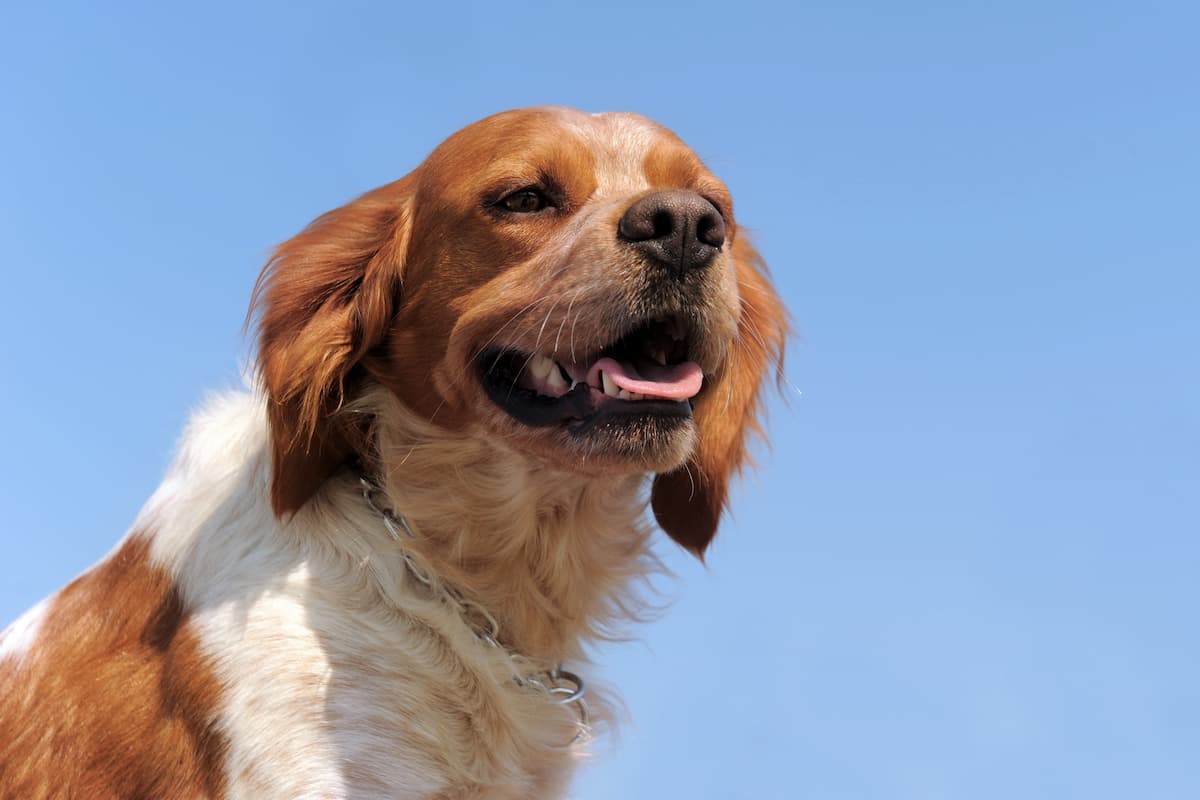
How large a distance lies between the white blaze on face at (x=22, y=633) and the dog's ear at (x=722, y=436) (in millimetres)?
1963

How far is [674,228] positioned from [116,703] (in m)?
2.05

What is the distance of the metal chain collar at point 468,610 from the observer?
4430 millimetres

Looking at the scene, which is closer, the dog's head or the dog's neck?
the dog's head

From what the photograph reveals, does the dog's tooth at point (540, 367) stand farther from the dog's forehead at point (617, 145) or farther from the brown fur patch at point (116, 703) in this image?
the brown fur patch at point (116, 703)

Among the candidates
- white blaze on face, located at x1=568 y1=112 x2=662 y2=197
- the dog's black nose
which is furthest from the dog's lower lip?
white blaze on face, located at x1=568 y1=112 x2=662 y2=197

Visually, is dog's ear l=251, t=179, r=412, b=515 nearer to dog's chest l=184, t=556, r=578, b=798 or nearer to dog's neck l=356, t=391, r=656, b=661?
dog's neck l=356, t=391, r=656, b=661

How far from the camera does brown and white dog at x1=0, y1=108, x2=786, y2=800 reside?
13.6ft

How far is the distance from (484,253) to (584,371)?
488mm

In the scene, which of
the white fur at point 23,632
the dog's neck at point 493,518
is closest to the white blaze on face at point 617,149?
the dog's neck at point 493,518

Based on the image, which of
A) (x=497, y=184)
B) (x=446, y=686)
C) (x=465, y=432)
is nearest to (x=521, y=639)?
(x=446, y=686)

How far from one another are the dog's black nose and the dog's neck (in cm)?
74

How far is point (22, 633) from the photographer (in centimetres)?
459

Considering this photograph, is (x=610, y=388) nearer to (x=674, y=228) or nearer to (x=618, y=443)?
(x=618, y=443)

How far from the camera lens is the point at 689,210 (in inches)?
163
